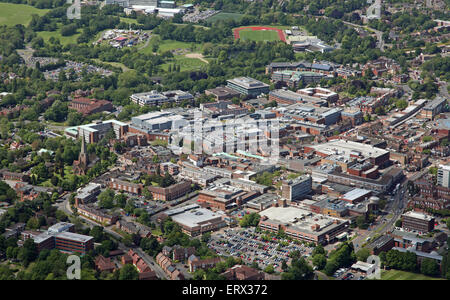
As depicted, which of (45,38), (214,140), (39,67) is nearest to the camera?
(214,140)

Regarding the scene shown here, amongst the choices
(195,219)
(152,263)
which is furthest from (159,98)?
(152,263)

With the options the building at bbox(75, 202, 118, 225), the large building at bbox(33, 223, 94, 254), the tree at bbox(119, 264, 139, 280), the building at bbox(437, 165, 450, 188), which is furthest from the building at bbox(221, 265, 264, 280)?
the building at bbox(437, 165, 450, 188)

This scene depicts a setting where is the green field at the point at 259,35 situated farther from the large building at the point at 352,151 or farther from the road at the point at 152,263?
the road at the point at 152,263

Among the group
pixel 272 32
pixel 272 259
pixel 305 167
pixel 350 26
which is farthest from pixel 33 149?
pixel 350 26

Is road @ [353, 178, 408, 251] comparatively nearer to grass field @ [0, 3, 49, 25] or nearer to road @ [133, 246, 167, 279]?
road @ [133, 246, 167, 279]

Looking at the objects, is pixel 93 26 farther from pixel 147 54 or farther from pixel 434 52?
pixel 434 52

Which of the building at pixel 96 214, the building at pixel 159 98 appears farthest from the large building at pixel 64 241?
the building at pixel 159 98
